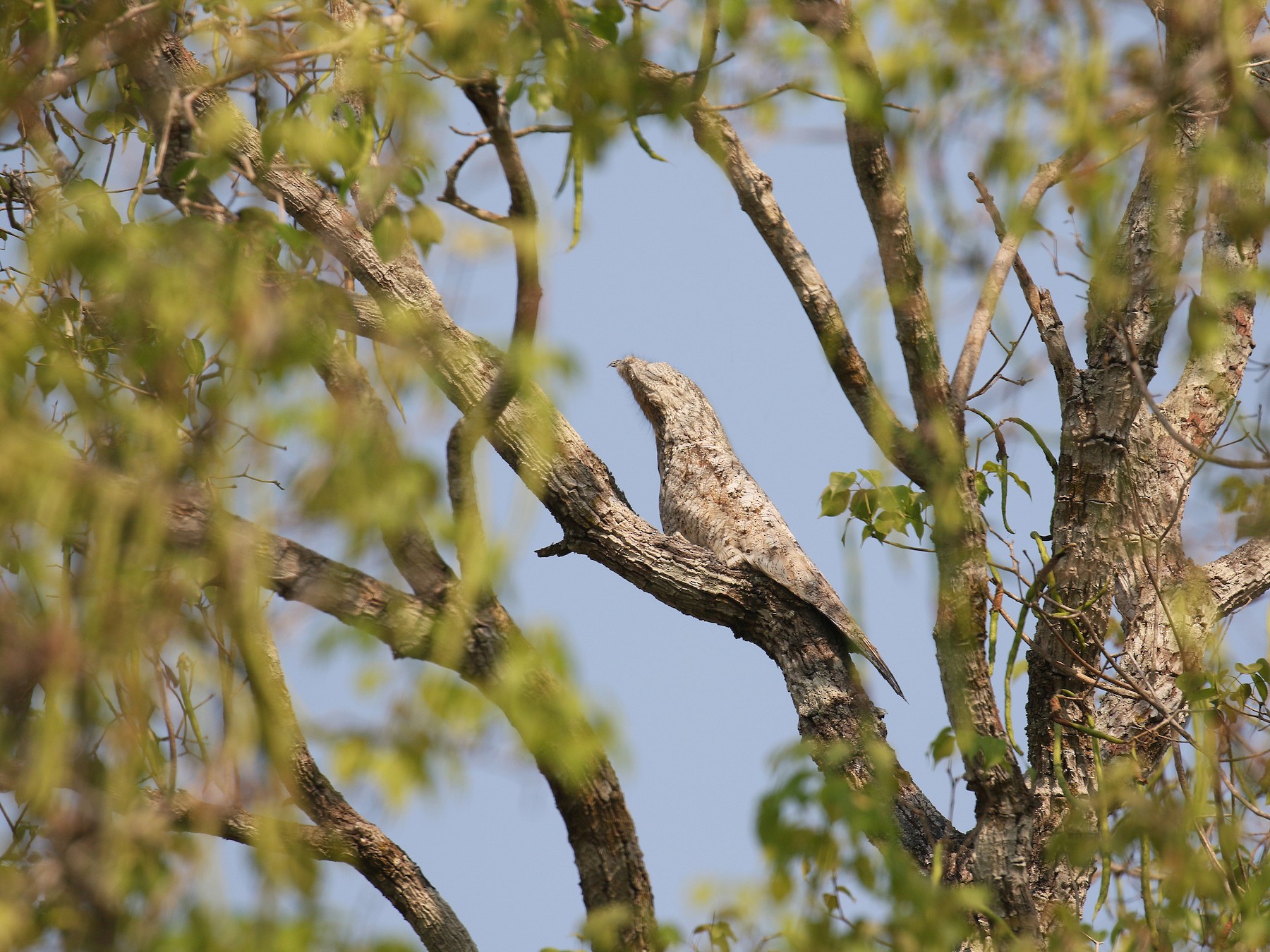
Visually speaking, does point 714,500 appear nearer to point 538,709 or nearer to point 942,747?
point 942,747

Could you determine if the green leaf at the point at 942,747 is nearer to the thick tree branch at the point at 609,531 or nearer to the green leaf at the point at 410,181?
the thick tree branch at the point at 609,531

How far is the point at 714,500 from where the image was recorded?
426cm

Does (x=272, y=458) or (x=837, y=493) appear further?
(x=837, y=493)

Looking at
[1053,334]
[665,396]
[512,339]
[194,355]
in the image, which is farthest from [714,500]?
[512,339]

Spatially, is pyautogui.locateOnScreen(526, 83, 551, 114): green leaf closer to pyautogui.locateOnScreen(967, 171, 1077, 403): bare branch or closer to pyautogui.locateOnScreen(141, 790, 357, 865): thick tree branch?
pyautogui.locateOnScreen(141, 790, 357, 865): thick tree branch

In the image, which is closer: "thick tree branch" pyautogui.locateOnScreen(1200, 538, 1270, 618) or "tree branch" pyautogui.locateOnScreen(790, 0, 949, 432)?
"tree branch" pyautogui.locateOnScreen(790, 0, 949, 432)

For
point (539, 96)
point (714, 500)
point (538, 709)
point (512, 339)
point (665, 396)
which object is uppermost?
point (665, 396)

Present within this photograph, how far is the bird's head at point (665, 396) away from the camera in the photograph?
4711 mm

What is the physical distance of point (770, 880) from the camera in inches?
78.4

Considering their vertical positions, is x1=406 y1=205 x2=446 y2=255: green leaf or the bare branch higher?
the bare branch

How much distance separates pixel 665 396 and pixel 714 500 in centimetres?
72

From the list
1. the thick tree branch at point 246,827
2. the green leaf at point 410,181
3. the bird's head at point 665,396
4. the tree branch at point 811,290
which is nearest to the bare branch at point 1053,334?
the tree branch at point 811,290

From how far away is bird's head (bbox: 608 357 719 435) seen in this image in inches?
185

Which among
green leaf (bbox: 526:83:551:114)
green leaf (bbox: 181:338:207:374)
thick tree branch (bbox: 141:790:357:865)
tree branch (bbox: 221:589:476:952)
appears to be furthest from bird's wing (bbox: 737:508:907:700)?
green leaf (bbox: 526:83:551:114)
